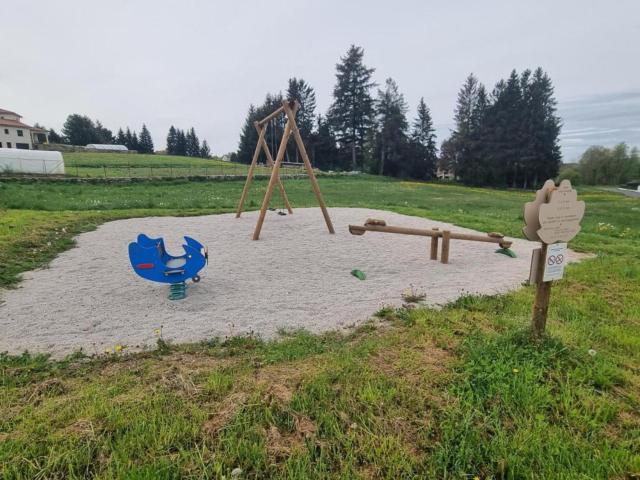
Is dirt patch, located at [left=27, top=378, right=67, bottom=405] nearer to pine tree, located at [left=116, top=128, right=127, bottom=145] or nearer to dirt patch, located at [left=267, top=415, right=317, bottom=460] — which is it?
dirt patch, located at [left=267, top=415, right=317, bottom=460]

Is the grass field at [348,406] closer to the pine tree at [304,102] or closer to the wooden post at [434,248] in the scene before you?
the wooden post at [434,248]

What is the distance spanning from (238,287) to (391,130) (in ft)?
149

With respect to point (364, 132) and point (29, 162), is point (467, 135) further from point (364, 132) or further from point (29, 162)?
point (29, 162)

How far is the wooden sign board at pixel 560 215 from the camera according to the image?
2427mm

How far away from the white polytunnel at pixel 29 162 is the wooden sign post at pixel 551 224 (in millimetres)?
26439

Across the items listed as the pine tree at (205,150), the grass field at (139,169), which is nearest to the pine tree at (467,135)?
the grass field at (139,169)

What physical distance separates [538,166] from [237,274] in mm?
46572

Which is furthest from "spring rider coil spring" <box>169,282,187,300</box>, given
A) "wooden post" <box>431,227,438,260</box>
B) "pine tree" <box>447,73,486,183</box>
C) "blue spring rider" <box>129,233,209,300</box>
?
"pine tree" <box>447,73,486,183</box>

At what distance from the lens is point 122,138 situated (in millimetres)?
80250

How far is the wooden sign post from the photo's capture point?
244 cm

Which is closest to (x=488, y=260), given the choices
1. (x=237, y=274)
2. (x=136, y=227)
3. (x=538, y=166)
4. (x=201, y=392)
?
(x=237, y=274)

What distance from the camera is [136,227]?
319 inches

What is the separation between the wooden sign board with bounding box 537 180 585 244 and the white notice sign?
0.06 meters

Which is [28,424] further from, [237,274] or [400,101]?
[400,101]
